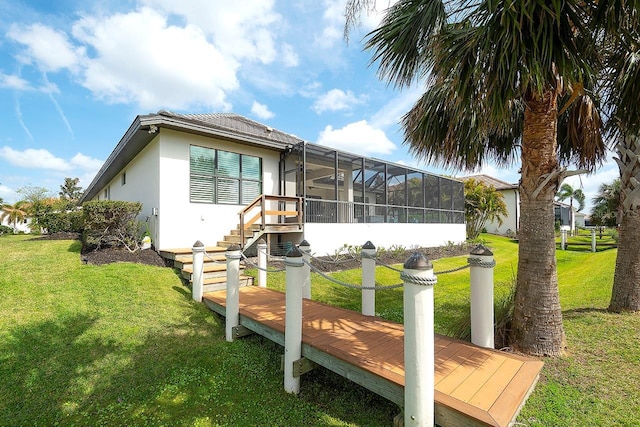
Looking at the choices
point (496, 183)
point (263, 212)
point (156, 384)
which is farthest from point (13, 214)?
point (496, 183)

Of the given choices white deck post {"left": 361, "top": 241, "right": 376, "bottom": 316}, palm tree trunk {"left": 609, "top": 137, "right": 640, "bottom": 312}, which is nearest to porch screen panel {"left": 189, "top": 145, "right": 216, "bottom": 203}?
white deck post {"left": 361, "top": 241, "right": 376, "bottom": 316}

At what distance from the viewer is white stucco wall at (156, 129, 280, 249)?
8.39 m

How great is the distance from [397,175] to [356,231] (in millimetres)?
4430

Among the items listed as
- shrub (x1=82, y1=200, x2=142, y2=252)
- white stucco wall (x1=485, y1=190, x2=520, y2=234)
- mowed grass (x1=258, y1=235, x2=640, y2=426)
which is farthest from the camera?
white stucco wall (x1=485, y1=190, x2=520, y2=234)

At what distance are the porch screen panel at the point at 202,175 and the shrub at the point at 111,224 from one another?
158 centimetres

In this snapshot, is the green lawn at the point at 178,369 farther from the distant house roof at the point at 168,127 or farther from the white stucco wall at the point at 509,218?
the white stucco wall at the point at 509,218

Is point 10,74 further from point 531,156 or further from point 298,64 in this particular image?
point 531,156

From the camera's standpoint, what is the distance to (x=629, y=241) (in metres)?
4.66

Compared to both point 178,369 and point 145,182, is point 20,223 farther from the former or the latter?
point 178,369

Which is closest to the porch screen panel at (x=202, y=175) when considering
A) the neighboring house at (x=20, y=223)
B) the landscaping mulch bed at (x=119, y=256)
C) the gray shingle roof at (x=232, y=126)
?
the gray shingle roof at (x=232, y=126)

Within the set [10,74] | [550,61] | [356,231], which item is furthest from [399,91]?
[10,74]

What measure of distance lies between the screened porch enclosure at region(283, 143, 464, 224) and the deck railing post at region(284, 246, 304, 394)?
6145 mm

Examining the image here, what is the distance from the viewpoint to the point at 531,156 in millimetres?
3654

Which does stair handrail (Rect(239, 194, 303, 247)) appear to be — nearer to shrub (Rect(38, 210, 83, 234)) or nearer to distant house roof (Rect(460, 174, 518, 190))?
shrub (Rect(38, 210, 83, 234))
